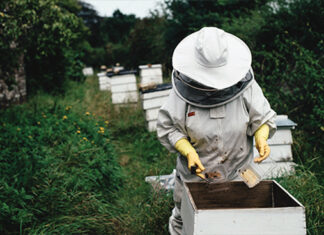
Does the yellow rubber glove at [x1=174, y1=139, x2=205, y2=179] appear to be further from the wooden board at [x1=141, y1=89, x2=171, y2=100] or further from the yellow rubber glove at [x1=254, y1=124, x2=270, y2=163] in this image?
the wooden board at [x1=141, y1=89, x2=171, y2=100]

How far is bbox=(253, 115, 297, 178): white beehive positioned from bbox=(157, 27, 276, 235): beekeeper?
1.35 metres

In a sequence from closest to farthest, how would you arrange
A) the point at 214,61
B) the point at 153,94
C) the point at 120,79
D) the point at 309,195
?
the point at 214,61 → the point at 309,195 → the point at 153,94 → the point at 120,79

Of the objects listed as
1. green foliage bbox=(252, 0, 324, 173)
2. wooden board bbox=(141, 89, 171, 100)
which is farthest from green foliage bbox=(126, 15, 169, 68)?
green foliage bbox=(252, 0, 324, 173)

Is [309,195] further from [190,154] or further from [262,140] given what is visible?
[190,154]

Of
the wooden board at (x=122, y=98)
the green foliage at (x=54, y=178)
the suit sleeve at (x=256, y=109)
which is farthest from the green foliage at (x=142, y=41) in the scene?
the suit sleeve at (x=256, y=109)

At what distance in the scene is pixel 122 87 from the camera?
7.05 m

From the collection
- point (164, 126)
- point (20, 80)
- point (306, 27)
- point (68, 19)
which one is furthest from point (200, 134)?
point (20, 80)

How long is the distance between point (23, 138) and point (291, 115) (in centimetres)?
381

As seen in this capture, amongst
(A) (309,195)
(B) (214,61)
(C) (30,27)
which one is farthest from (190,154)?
(C) (30,27)

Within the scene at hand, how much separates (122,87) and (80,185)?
3.95 metres

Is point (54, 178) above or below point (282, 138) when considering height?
below

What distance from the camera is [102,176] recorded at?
12.3 feet

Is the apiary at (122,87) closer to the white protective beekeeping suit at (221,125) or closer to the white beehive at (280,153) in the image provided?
the white beehive at (280,153)

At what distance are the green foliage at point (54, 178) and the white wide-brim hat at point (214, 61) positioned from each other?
1858 millimetres
